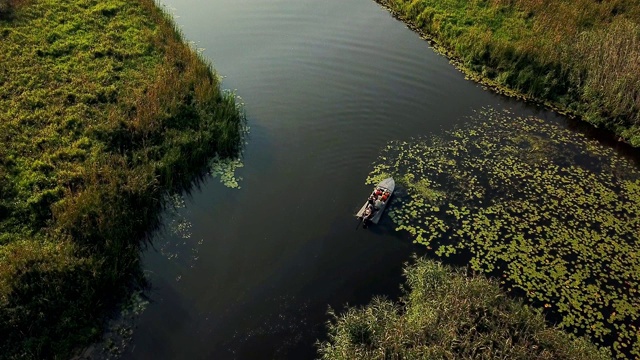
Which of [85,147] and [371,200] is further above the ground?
[85,147]

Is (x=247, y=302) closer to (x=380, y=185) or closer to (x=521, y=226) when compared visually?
(x=380, y=185)

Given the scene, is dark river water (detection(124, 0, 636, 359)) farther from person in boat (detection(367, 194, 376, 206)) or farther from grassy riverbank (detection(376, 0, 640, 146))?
grassy riverbank (detection(376, 0, 640, 146))

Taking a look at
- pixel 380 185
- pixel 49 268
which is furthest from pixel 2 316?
pixel 380 185

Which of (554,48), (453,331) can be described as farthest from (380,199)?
(554,48)

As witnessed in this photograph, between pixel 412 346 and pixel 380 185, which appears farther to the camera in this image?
pixel 380 185

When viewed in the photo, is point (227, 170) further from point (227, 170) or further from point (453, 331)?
point (453, 331)
